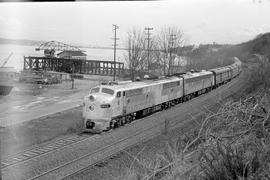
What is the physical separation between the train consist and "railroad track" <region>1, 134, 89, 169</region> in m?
0.83

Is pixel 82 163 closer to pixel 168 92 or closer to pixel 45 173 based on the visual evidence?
pixel 45 173

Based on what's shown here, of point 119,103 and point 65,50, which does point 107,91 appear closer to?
point 119,103

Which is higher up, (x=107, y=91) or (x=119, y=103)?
(x=107, y=91)

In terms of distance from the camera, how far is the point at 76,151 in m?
8.38

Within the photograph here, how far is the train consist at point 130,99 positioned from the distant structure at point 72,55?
1199 mm

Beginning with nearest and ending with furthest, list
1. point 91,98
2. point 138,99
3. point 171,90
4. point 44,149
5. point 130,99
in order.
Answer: point 44,149
point 91,98
point 130,99
point 138,99
point 171,90

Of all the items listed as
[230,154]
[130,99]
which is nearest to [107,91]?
[130,99]

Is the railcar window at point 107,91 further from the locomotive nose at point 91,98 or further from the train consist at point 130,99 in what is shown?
the locomotive nose at point 91,98

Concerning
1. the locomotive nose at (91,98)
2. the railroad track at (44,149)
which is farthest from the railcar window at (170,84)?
the railroad track at (44,149)

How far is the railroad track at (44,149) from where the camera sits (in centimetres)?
706

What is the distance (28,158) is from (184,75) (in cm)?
1221

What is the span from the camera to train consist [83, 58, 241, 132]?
35.6 feet

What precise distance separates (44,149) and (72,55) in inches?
158

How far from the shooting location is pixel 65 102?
19.3m
